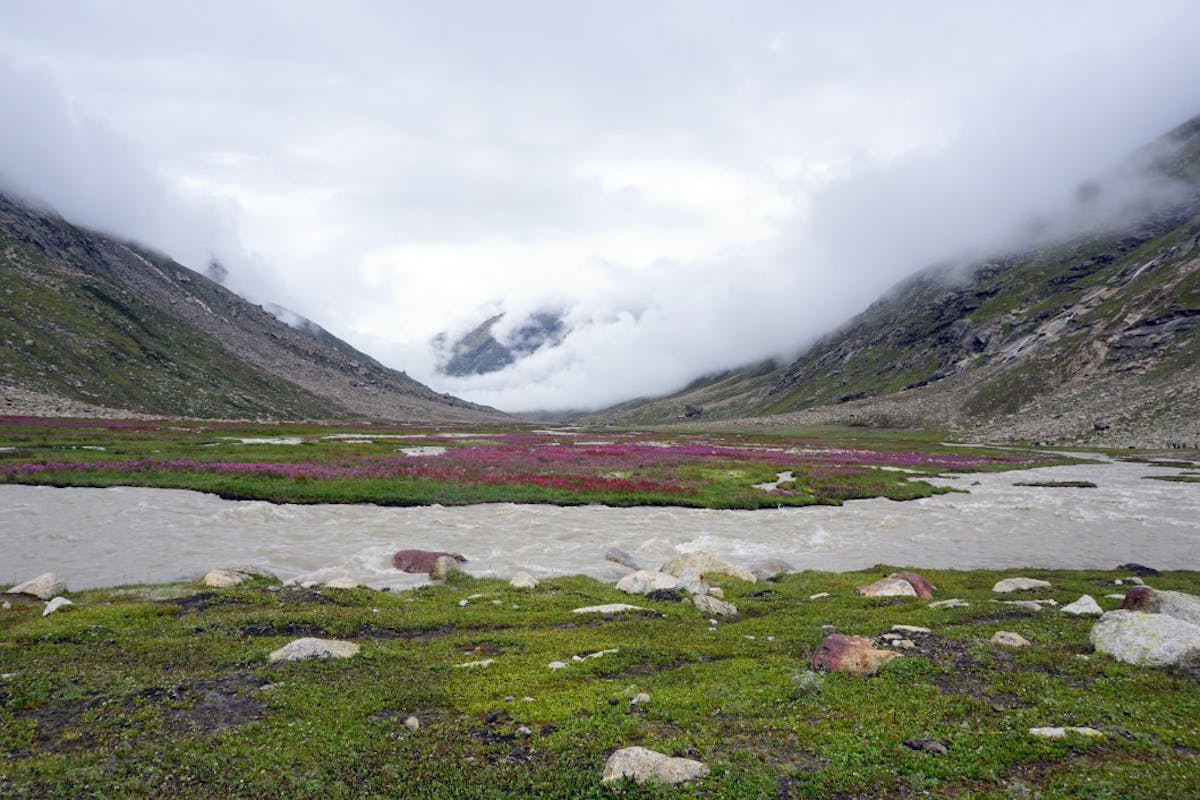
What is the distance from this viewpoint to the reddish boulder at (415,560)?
2536 cm

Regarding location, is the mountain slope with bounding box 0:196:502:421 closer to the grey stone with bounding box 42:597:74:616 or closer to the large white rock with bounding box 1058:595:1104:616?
the grey stone with bounding box 42:597:74:616

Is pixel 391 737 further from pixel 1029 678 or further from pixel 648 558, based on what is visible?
pixel 648 558

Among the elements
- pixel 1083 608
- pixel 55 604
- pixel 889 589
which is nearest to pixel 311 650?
pixel 55 604

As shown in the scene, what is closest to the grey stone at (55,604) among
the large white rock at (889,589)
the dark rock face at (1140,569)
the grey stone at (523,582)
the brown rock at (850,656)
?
the grey stone at (523,582)

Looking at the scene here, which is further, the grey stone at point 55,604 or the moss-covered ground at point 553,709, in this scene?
the grey stone at point 55,604

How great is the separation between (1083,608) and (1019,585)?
177 inches

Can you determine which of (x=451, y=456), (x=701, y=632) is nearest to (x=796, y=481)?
(x=451, y=456)

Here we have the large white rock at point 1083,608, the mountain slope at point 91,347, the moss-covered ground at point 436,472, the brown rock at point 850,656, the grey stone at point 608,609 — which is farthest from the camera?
the mountain slope at point 91,347

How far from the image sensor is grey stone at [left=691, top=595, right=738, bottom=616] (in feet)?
62.1

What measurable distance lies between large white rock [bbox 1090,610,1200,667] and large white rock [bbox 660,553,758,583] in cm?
1205

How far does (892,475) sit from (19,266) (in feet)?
701

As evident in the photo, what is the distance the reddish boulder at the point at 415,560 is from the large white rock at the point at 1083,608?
861 inches

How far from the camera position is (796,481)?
2124 inches

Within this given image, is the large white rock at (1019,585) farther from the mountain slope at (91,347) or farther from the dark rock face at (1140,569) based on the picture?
the mountain slope at (91,347)
